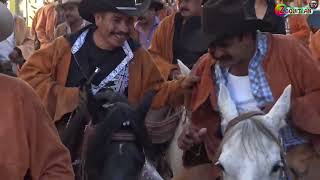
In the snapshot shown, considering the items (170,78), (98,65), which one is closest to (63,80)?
(98,65)

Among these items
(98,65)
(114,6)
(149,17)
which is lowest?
(149,17)

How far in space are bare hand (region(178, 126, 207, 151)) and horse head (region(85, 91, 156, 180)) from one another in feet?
0.90

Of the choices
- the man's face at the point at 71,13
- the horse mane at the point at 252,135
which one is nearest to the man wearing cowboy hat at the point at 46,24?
the man's face at the point at 71,13

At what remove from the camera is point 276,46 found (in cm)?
475

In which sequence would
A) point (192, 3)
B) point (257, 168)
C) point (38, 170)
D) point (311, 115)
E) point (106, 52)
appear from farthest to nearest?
point (192, 3), point (106, 52), point (311, 115), point (257, 168), point (38, 170)

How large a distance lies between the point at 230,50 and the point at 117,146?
942 millimetres

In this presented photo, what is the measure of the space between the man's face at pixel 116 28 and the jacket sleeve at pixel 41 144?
6.51ft

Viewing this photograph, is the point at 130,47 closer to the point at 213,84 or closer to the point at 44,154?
the point at 213,84

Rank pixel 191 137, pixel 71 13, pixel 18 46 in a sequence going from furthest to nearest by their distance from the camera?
pixel 71 13 < pixel 18 46 < pixel 191 137

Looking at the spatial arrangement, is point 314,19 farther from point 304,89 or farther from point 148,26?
point 304,89

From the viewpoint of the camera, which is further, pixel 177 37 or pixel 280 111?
pixel 177 37

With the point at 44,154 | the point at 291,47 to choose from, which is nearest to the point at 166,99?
the point at 291,47

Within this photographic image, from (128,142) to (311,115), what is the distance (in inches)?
45.7

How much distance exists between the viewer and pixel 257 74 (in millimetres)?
4719
